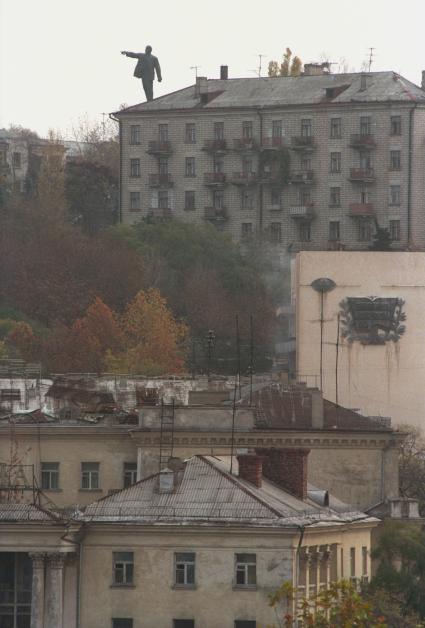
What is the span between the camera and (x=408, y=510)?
7950 cm

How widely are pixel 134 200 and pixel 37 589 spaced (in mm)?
83858

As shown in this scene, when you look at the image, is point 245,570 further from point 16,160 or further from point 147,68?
point 16,160

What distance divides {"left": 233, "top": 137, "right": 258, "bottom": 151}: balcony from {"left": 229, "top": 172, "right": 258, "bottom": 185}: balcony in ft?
3.65

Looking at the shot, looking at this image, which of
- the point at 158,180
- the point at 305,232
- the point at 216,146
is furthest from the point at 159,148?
the point at 305,232

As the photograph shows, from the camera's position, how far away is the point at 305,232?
13925 centimetres

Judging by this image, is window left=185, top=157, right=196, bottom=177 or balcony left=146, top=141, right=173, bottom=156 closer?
balcony left=146, top=141, right=173, bottom=156

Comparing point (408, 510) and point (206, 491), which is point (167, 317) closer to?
point (408, 510)

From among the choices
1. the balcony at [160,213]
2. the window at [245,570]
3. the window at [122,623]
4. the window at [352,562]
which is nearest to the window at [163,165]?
the balcony at [160,213]

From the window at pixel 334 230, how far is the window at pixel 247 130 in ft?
→ 18.0

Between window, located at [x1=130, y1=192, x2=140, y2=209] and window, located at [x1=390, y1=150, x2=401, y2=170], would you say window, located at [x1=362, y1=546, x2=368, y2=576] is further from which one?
window, located at [x1=130, y1=192, x2=140, y2=209]

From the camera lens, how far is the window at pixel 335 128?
454ft

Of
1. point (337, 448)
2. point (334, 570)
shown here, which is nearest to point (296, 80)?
point (337, 448)

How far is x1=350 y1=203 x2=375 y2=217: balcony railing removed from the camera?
137250 millimetres

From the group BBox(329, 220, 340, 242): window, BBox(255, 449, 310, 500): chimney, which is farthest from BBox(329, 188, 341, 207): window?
BBox(255, 449, 310, 500): chimney
